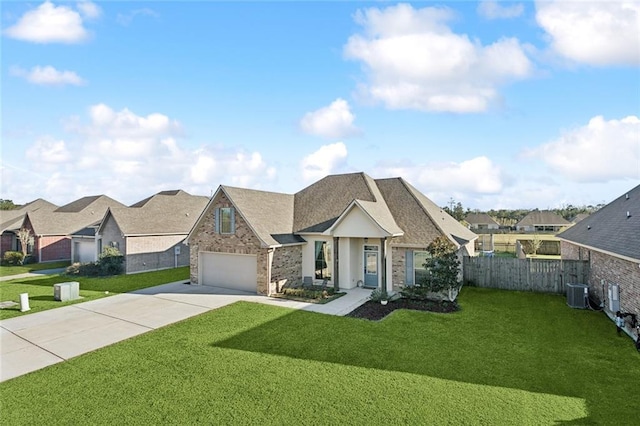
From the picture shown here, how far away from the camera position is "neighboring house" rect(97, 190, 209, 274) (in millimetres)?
26250

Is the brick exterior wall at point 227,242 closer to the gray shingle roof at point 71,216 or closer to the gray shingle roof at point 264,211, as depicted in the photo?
the gray shingle roof at point 264,211

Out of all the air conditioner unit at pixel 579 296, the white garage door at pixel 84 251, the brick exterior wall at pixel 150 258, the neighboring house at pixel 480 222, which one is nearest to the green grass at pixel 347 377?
the air conditioner unit at pixel 579 296

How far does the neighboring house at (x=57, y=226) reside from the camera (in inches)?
1325

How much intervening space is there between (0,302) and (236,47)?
57.8ft

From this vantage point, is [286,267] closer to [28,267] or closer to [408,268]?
[408,268]

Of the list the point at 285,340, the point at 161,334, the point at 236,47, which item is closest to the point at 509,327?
the point at 285,340

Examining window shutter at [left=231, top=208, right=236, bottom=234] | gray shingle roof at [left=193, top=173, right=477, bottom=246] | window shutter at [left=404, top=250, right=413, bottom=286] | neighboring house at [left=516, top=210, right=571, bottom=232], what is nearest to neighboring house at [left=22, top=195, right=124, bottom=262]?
window shutter at [left=231, top=208, right=236, bottom=234]

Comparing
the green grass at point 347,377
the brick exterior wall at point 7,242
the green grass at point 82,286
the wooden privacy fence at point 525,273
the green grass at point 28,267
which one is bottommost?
the green grass at point 347,377

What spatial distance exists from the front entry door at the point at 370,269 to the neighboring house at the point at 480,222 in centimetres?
7082

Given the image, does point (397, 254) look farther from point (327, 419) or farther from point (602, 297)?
point (327, 419)

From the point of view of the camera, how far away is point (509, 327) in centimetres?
1281

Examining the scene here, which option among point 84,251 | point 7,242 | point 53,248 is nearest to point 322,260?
point 84,251

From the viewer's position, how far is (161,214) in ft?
99.2

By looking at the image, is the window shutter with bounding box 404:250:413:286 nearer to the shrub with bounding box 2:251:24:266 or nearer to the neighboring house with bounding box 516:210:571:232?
the shrub with bounding box 2:251:24:266
